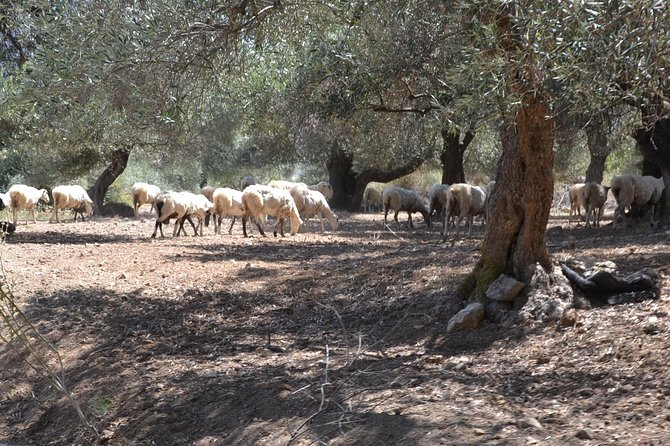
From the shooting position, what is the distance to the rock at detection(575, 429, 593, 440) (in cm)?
491

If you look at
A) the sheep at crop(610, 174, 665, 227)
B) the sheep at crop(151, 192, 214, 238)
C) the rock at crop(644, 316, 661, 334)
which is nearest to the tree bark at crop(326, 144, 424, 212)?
the sheep at crop(151, 192, 214, 238)

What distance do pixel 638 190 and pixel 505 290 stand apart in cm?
1235

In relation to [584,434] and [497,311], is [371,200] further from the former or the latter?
[584,434]

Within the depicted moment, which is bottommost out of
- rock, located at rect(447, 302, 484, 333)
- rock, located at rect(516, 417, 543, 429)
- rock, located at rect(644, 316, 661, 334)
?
rock, located at rect(516, 417, 543, 429)

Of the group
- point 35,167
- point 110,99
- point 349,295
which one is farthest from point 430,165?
point 110,99

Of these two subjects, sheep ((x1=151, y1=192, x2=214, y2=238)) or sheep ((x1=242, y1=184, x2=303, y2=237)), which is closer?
sheep ((x1=151, y1=192, x2=214, y2=238))

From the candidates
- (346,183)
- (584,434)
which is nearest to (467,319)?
(584,434)

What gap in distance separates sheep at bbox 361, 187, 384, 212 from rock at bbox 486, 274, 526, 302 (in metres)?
27.0

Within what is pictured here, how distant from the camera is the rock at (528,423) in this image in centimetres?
518

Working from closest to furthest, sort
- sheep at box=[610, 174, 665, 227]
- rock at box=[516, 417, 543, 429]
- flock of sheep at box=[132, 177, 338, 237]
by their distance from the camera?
1. rock at box=[516, 417, 543, 429]
2. sheep at box=[610, 174, 665, 227]
3. flock of sheep at box=[132, 177, 338, 237]

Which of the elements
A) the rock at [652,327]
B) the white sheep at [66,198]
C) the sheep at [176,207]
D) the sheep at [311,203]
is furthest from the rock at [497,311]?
the white sheep at [66,198]

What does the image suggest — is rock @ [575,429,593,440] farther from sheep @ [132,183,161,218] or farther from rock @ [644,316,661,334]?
sheep @ [132,183,161,218]

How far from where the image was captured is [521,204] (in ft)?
27.1

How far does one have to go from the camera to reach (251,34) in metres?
8.60
